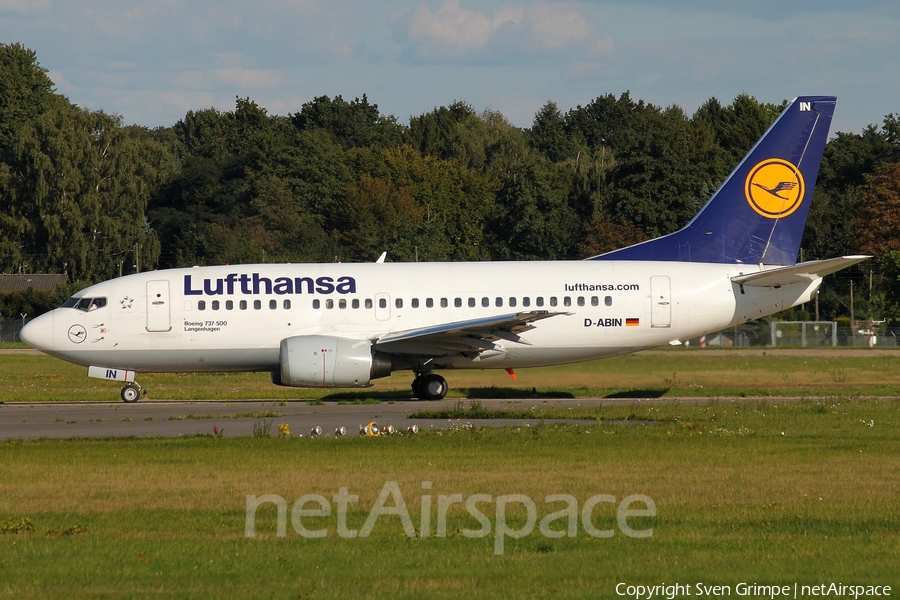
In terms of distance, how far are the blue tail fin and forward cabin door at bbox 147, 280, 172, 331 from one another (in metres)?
12.6

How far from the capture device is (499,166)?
112 metres

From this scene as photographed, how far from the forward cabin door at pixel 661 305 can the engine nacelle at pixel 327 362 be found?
6.69m

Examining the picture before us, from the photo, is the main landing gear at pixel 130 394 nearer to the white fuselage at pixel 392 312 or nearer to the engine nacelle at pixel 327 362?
the white fuselage at pixel 392 312

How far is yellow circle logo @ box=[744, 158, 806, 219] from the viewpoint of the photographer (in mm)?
28875

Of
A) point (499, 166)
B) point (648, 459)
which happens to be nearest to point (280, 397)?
point (648, 459)

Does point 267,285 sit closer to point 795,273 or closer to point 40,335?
point 40,335

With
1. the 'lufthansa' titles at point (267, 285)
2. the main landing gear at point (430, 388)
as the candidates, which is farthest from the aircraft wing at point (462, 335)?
the 'lufthansa' titles at point (267, 285)

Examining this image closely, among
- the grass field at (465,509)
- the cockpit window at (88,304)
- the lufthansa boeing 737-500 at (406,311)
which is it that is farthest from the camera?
the cockpit window at (88,304)

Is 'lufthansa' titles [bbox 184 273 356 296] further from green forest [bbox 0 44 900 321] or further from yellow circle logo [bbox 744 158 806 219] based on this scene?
green forest [bbox 0 44 900 321]

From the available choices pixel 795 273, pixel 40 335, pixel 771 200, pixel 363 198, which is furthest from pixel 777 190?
pixel 363 198

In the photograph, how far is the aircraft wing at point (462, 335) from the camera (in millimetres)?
25938

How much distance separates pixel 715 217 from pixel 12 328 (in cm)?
4936

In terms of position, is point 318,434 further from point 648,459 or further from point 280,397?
point 280,397

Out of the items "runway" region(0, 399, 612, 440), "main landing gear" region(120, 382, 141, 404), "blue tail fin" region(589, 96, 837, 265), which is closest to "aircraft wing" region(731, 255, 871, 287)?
"blue tail fin" region(589, 96, 837, 265)
